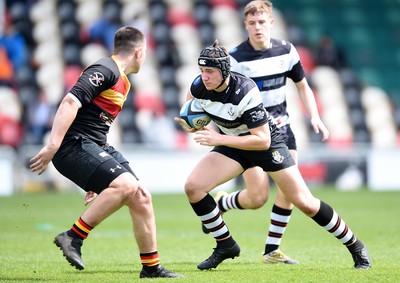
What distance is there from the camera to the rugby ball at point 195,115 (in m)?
7.41

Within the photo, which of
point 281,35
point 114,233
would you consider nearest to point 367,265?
point 114,233

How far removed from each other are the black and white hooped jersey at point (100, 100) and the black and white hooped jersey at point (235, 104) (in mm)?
711

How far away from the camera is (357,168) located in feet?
65.9

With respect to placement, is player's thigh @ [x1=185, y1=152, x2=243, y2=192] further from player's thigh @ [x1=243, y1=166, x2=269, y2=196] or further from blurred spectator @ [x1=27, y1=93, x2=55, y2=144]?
blurred spectator @ [x1=27, y1=93, x2=55, y2=144]

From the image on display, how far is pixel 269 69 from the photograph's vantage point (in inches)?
325

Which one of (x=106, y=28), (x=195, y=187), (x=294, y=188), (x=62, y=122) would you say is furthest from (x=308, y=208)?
(x=106, y=28)

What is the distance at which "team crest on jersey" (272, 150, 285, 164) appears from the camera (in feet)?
24.1

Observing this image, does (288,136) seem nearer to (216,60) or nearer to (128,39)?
(216,60)

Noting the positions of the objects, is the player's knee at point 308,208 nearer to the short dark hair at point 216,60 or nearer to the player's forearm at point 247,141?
the player's forearm at point 247,141

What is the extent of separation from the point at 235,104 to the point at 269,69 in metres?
1.20

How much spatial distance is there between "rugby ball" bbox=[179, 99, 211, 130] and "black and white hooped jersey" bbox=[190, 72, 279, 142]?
0.17 ft

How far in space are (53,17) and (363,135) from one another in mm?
9382

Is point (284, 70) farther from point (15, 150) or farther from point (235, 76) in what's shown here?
point (15, 150)

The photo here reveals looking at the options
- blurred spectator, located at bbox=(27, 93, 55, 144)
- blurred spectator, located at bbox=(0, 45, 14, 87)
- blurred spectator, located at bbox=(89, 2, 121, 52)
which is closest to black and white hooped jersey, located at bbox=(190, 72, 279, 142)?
blurred spectator, located at bbox=(27, 93, 55, 144)
